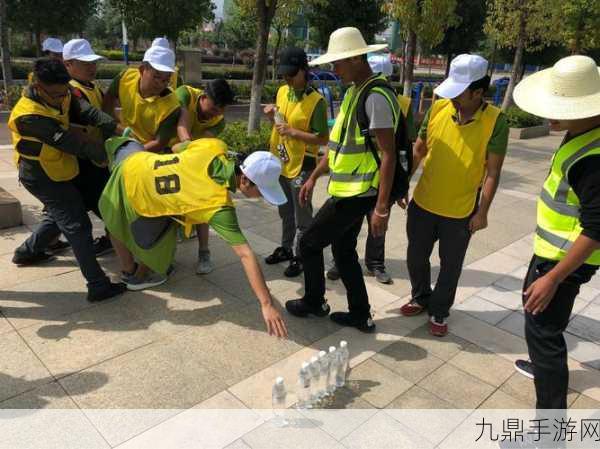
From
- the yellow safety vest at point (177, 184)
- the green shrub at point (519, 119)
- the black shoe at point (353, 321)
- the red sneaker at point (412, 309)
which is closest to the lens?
the yellow safety vest at point (177, 184)

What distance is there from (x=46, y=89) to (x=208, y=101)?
1.16 metres

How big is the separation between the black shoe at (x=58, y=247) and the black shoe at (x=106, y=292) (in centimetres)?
92

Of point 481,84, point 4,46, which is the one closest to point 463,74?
point 481,84

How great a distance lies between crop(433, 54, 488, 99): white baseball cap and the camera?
2.71m

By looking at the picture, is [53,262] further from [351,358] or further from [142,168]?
[351,358]

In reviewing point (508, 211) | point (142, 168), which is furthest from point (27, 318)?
point (508, 211)

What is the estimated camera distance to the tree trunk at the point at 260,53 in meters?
7.51

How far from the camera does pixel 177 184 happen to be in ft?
9.36

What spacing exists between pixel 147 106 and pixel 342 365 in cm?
241

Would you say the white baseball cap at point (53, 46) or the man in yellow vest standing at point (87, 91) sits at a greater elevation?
the white baseball cap at point (53, 46)

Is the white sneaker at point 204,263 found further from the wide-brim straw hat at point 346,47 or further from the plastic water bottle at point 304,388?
the wide-brim straw hat at point 346,47

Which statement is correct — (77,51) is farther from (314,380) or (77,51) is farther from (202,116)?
(314,380)

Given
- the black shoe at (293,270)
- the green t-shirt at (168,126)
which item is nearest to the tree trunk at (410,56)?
A: the black shoe at (293,270)

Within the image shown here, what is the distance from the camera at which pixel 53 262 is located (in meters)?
4.00
